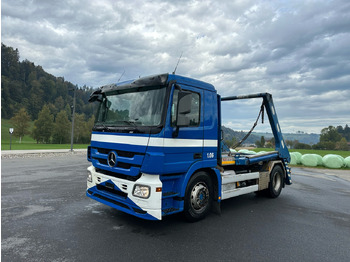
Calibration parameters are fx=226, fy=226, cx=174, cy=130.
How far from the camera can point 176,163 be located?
411 centimetres

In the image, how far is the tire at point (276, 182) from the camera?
6.92 meters

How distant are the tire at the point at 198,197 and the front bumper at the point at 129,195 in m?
0.77

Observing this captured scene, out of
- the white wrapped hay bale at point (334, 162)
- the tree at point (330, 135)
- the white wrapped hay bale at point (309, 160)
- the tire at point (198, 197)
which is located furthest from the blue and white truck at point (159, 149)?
the tree at point (330, 135)

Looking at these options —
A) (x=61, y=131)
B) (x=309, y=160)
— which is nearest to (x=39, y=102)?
(x=61, y=131)

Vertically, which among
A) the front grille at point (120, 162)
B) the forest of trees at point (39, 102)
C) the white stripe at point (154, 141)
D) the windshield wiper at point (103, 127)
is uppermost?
the forest of trees at point (39, 102)

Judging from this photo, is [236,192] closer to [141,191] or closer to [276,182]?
[276,182]

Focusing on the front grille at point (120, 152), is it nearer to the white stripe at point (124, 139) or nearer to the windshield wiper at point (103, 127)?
the white stripe at point (124, 139)

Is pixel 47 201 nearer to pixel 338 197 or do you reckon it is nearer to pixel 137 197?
pixel 137 197

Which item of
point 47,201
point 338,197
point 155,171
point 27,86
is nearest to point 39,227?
point 47,201

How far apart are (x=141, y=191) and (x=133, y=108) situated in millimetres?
1569

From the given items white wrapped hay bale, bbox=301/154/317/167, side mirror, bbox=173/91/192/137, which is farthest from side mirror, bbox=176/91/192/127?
white wrapped hay bale, bbox=301/154/317/167

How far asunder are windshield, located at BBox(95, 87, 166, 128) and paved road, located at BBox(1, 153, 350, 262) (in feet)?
6.48

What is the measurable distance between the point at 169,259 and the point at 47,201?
424 cm

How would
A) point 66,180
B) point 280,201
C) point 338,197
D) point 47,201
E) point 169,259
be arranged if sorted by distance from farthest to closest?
1. point 66,180
2. point 338,197
3. point 280,201
4. point 47,201
5. point 169,259
